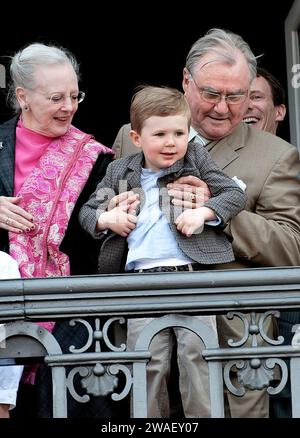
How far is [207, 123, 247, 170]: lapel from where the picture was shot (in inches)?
205

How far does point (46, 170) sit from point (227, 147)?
725 millimetres

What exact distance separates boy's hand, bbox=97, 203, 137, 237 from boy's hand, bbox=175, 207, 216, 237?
0.56 feet

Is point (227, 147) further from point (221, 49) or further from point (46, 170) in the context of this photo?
point (46, 170)

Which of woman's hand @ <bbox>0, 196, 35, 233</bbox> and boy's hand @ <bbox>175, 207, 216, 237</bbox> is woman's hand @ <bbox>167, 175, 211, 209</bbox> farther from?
woman's hand @ <bbox>0, 196, 35, 233</bbox>

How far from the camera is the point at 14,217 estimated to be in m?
5.02

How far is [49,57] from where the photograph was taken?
5.25 meters

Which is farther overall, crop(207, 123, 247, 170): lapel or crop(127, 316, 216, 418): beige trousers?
crop(207, 123, 247, 170): lapel

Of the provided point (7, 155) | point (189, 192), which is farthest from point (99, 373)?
point (7, 155)

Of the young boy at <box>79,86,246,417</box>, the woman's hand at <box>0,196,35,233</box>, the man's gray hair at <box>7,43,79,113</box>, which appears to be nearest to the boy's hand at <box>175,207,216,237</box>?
the young boy at <box>79,86,246,417</box>

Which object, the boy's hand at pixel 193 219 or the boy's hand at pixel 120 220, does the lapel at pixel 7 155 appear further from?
the boy's hand at pixel 193 219

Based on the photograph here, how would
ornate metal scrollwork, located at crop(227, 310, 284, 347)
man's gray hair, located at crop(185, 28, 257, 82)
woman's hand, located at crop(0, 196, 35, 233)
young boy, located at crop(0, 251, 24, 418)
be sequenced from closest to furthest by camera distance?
ornate metal scrollwork, located at crop(227, 310, 284, 347) → young boy, located at crop(0, 251, 24, 418) → woman's hand, located at crop(0, 196, 35, 233) → man's gray hair, located at crop(185, 28, 257, 82)
